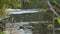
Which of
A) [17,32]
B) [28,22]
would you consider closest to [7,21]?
[17,32]

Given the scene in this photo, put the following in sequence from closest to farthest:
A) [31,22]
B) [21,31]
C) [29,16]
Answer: [21,31], [31,22], [29,16]

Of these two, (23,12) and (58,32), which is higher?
(23,12)

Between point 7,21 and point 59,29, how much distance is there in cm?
70

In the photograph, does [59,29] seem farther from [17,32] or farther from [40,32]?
[17,32]

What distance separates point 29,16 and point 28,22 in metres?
0.15

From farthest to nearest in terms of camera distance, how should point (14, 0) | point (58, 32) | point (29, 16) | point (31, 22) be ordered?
point (29, 16)
point (31, 22)
point (58, 32)
point (14, 0)

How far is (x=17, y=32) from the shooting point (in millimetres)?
1923

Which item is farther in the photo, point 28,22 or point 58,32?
point 28,22

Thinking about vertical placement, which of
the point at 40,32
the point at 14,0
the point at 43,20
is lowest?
the point at 40,32

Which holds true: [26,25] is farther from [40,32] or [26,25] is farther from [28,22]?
[40,32]

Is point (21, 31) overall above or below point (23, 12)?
below

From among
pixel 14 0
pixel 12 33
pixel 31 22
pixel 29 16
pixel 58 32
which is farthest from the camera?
pixel 29 16

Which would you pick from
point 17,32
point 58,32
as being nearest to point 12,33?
point 17,32

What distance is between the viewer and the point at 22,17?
7.59 ft
